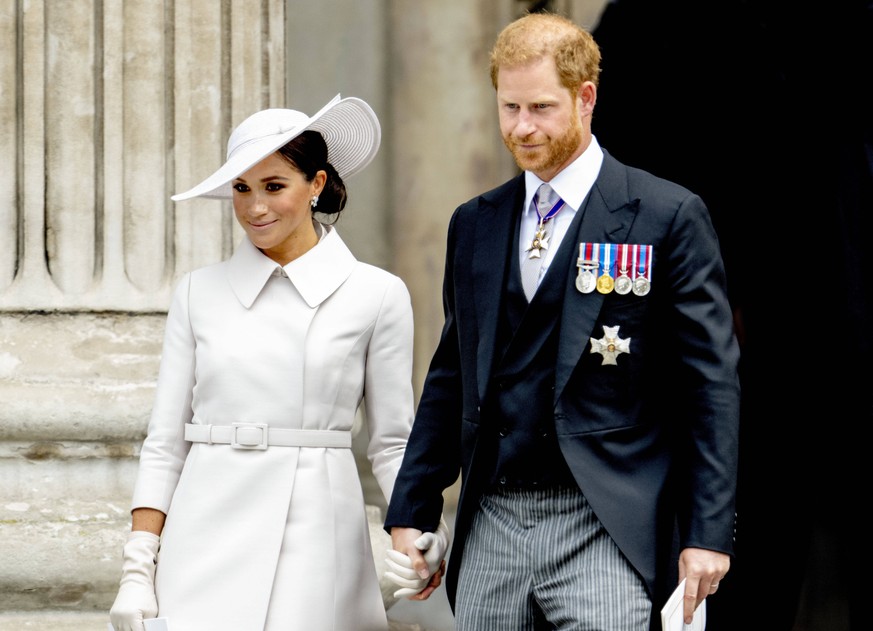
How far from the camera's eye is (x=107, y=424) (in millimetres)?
3973

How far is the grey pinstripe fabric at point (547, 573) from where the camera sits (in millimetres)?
2592

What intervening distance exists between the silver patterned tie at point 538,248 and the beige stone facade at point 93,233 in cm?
161

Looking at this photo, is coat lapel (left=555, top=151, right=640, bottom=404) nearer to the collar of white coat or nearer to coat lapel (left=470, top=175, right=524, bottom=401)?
coat lapel (left=470, top=175, right=524, bottom=401)

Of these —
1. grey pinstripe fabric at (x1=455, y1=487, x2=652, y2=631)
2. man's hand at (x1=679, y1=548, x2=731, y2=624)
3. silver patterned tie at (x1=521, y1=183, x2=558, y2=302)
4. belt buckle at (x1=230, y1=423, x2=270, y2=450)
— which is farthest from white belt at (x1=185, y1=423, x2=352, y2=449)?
man's hand at (x1=679, y1=548, x2=731, y2=624)

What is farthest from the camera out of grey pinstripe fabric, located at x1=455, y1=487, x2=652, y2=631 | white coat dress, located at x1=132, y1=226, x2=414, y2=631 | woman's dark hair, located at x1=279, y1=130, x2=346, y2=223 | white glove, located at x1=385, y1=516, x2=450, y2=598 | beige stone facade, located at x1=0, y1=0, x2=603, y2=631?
beige stone facade, located at x1=0, y1=0, x2=603, y2=631

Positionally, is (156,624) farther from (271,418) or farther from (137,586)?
(271,418)

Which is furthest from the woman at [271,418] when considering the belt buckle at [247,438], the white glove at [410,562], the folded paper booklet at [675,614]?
the folded paper booklet at [675,614]

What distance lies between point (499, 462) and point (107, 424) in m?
1.62

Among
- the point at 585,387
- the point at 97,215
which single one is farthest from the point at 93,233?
the point at 585,387

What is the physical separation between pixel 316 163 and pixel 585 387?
0.88 metres

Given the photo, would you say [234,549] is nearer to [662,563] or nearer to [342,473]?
[342,473]

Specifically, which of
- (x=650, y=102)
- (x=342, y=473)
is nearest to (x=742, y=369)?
(x=650, y=102)

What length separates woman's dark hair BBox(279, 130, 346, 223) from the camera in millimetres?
3125

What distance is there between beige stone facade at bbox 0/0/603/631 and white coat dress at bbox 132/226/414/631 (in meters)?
0.90
